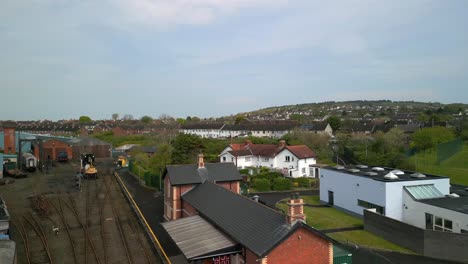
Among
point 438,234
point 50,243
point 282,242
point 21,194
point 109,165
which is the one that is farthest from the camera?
point 109,165

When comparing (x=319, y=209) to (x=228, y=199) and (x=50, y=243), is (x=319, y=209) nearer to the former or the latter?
(x=228, y=199)

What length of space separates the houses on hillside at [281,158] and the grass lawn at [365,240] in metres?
25.1

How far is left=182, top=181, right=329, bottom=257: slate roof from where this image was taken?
1501cm

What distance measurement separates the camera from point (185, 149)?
169ft

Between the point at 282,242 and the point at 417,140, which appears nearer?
the point at 282,242

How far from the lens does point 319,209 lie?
33094 mm

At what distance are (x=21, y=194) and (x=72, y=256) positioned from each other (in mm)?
22041

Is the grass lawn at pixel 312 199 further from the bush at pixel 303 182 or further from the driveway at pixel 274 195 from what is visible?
the bush at pixel 303 182

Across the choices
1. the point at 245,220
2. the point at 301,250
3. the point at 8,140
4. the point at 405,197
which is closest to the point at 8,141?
the point at 8,140

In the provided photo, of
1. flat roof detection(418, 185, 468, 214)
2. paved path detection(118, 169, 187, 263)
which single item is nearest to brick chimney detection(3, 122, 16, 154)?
paved path detection(118, 169, 187, 263)

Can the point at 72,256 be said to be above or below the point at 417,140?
below

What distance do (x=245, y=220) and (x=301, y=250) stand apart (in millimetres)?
3386

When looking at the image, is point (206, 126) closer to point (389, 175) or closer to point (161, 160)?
point (161, 160)

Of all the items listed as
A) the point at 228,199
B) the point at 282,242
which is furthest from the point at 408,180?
the point at 282,242
